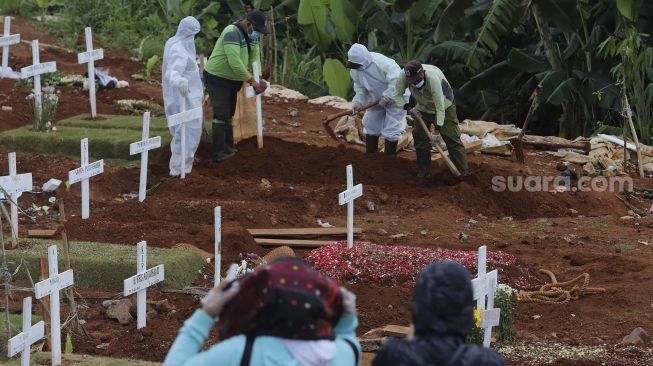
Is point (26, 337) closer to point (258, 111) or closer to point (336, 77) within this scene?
point (258, 111)

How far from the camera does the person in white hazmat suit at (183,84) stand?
47.3 ft

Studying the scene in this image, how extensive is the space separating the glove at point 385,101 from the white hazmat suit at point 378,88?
0.10ft

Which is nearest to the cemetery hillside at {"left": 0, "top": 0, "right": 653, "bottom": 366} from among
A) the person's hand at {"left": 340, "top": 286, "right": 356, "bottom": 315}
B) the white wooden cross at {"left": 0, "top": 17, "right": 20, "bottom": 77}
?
the person's hand at {"left": 340, "top": 286, "right": 356, "bottom": 315}

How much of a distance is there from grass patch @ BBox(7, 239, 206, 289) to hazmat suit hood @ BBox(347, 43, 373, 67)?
4490 mm

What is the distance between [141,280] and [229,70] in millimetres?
6594

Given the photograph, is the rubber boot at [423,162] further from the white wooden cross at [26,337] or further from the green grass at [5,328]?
the white wooden cross at [26,337]

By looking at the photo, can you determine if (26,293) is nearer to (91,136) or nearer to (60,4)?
(91,136)

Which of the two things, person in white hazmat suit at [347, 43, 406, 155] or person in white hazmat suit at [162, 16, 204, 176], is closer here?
person in white hazmat suit at [162, 16, 204, 176]

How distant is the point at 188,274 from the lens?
10633 mm

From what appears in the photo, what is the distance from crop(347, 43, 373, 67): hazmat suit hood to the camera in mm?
14734

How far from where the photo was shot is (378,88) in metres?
15.2

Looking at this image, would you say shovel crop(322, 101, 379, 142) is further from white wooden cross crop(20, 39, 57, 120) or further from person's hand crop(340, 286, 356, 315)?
person's hand crop(340, 286, 356, 315)

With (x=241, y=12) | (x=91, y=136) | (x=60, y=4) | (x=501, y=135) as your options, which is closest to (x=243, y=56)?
(x=91, y=136)

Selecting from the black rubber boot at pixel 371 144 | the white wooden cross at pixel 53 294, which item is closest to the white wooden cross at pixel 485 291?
the white wooden cross at pixel 53 294
